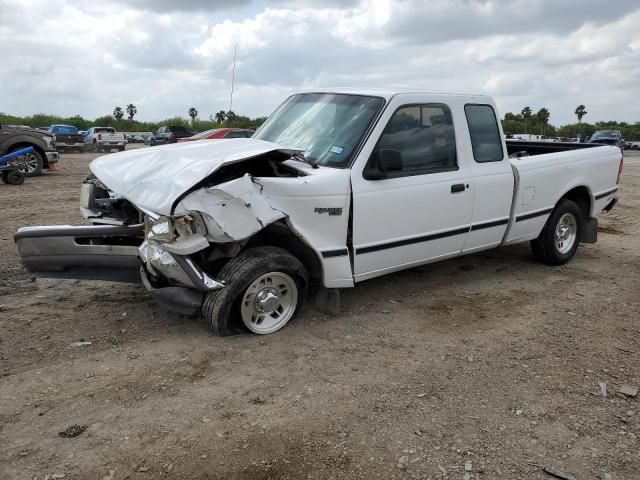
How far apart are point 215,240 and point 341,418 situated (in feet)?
4.88

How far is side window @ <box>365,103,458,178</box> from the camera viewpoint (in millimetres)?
4395

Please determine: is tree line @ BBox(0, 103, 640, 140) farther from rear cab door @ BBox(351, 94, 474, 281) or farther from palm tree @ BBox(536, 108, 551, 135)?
rear cab door @ BBox(351, 94, 474, 281)

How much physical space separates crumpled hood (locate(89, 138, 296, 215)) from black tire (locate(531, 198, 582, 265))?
11.7 ft

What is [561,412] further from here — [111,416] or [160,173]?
[160,173]

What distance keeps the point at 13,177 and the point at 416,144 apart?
12013 millimetres

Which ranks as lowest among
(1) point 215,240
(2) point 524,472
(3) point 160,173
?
(2) point 524,472

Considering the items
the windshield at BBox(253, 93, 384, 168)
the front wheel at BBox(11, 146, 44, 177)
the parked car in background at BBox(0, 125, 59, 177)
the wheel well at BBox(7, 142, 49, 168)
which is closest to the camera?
the windshield at BBox(253, 93, 384, 168)

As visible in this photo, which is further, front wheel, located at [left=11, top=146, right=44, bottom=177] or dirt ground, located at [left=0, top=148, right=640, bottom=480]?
front wheel, located at [left=11, top=146, right=44, bottom=177]

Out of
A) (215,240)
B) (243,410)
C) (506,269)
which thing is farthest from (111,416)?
(506,269)

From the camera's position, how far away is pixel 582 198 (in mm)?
6629

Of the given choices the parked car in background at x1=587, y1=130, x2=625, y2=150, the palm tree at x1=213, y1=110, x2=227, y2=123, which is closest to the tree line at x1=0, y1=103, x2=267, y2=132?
the palm tree at x1=213, y1=110, x2=227, y2=123

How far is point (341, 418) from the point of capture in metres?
3.20

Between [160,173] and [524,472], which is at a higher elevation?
[160,173]

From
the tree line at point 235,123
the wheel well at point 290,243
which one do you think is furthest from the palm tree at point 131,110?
the wheel well at point 290,243
